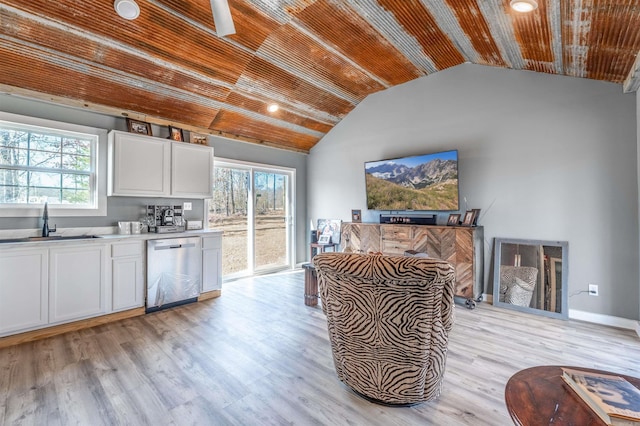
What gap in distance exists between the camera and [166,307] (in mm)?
3879

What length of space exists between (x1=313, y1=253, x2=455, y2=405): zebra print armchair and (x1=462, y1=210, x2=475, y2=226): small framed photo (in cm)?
246

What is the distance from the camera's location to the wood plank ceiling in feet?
8.71

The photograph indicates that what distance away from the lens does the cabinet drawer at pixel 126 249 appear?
344 centimetres

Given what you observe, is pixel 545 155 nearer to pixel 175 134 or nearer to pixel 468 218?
pixel 468 218

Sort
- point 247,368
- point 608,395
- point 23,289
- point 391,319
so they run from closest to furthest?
point 608,395 < point 391,319 < point 247,368 < point 23,289

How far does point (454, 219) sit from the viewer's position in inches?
165

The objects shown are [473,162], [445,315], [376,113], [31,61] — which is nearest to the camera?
[445,315]

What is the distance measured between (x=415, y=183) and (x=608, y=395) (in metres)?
3.62

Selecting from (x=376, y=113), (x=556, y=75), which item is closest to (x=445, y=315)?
(x=556, y=75)

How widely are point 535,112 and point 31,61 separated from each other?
5646 millimetres

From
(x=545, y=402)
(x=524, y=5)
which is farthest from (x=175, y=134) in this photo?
(x=545, y=402)

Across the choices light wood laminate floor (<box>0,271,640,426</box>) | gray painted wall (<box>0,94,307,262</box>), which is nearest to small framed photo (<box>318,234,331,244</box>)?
gray painted wall (<box>0,94,307,262</box>)

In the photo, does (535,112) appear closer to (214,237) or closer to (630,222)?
(630,222)

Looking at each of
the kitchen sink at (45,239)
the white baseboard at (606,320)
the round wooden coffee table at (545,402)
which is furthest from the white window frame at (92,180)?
the white baseboard at (606,320)
